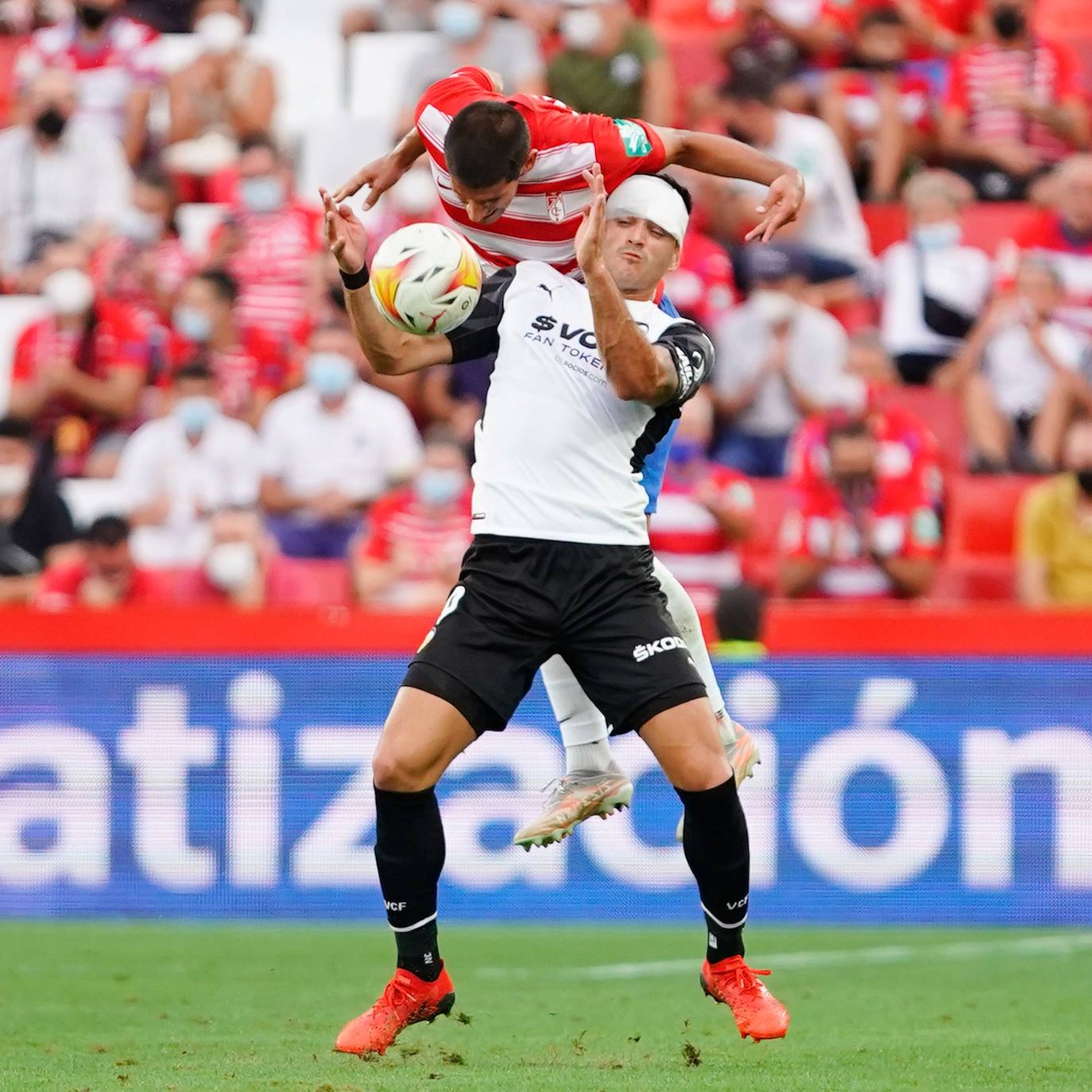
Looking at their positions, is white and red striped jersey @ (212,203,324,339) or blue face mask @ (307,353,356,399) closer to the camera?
blue face mask @ (307,353,356,399)

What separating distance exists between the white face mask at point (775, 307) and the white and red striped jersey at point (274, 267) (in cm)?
305

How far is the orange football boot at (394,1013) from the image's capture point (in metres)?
6.28

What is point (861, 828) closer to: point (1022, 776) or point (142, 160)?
point (1022, 776)

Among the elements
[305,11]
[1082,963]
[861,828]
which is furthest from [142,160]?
[1082,963]

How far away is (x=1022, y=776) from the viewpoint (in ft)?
35.2

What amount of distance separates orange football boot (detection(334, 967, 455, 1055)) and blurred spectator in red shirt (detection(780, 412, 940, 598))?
19.3 feet

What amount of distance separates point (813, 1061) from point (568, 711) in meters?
1.37

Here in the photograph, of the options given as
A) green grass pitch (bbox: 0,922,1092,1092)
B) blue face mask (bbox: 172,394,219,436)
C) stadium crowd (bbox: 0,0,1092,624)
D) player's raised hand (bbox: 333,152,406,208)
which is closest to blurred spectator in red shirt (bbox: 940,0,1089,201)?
stadium crowd (bbox: 0,0,1092,624)

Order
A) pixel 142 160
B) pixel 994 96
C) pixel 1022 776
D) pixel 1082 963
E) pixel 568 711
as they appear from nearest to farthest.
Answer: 1. pixel 568 711
2. pixel 1082 963
3. pixel 1022 776
4. pixel 994 96
5. pixel 142 160

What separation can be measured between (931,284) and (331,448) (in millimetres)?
4085

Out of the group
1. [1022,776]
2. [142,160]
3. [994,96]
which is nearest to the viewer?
[1022,776]

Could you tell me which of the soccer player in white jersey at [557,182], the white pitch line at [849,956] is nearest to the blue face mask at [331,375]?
the white pitch line at [849,956]

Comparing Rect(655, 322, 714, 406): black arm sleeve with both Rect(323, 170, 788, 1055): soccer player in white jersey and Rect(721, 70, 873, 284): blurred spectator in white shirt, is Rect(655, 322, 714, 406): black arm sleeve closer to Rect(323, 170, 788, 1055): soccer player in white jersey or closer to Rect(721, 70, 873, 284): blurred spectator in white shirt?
Rect(323, 170, 788, 1055): soccer player in white jersey

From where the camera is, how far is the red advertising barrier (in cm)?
1091
